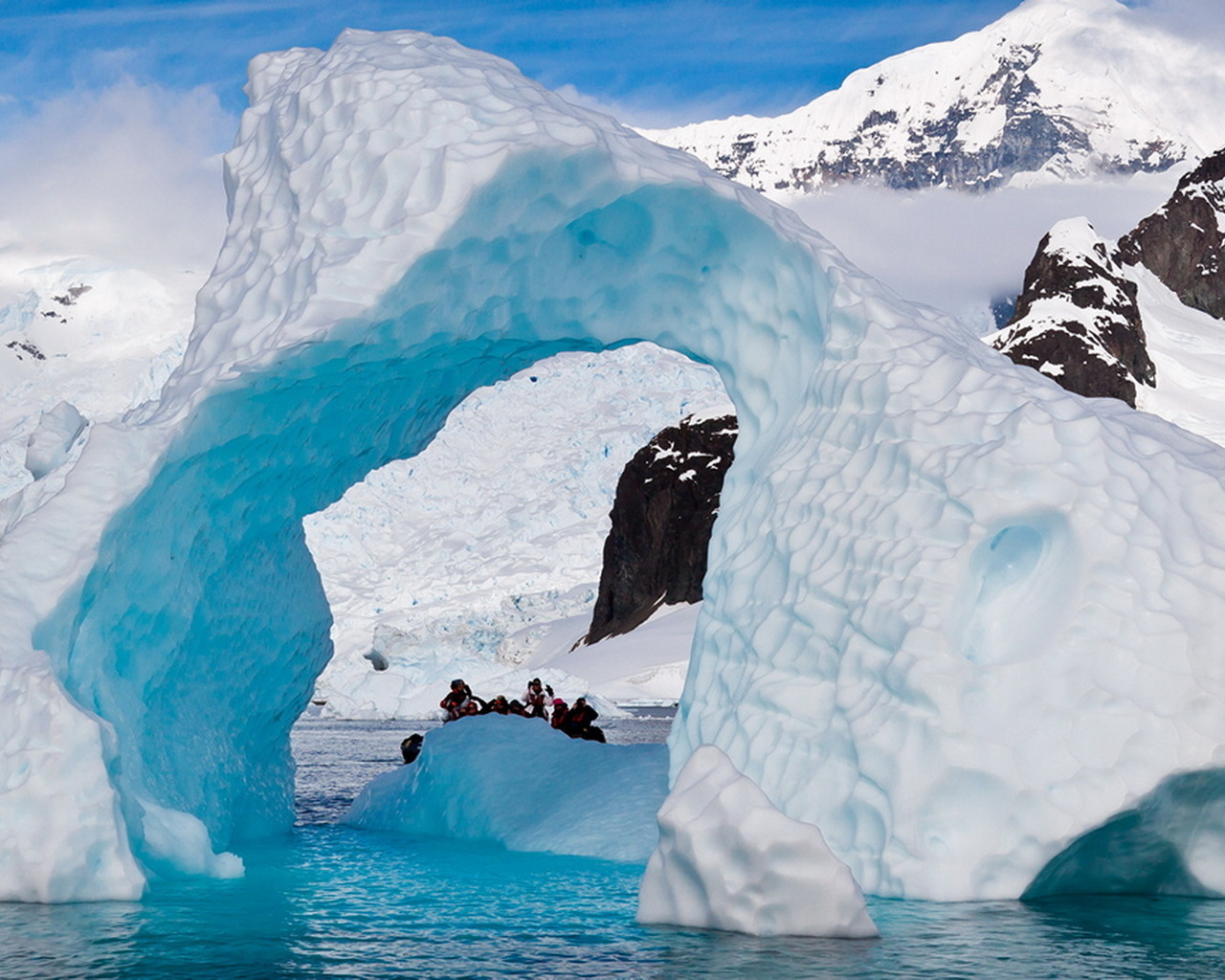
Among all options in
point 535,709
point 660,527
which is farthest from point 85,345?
point 535,709

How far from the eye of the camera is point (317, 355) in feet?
34.6

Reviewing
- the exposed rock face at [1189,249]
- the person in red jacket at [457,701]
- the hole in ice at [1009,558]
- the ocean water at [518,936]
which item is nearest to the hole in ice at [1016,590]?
the hole in ice at [1009,558]

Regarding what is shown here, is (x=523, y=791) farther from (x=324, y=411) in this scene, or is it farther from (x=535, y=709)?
(x=535, y=709)

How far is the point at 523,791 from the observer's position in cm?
1343

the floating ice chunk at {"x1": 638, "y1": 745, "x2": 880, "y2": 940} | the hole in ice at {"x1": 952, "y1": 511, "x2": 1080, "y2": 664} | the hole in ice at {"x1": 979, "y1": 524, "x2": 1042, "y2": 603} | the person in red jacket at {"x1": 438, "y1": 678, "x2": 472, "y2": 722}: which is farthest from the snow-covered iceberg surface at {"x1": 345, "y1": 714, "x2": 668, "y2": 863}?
the floating ice chunk at {"x1": 638, "y1": 745, "x2": 880, "y2": 940}

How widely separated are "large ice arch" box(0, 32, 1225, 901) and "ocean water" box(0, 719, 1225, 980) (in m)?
0.68

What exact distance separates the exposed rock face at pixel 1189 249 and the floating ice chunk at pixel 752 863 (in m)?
91.1

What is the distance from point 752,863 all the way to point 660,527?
233 ft

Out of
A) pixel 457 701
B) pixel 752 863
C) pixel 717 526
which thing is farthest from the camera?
pixel 457 701

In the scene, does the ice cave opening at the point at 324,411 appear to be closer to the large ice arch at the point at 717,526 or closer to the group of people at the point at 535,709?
the large ice arch at the point at 717,526

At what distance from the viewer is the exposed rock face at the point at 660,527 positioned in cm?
7694

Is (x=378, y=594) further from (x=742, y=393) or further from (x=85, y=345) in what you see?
(x=742, y=393)

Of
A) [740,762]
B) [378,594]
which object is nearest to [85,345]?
[378,594]

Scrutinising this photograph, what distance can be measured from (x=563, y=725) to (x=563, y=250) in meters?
7.23
